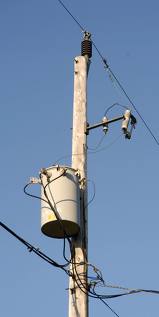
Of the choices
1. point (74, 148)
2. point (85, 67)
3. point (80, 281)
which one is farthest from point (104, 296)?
point (85, 67)

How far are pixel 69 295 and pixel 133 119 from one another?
2532 mm

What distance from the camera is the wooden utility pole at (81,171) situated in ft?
25.3

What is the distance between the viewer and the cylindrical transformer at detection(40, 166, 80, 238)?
8.00 m

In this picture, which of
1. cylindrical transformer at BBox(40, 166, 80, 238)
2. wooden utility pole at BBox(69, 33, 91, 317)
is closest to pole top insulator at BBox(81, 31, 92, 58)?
wooden utility pole at BBox(69, 33, 91, 317)

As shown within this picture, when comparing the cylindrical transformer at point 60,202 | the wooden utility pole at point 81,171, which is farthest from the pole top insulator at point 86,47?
the cylindrical transformer at point 60,202

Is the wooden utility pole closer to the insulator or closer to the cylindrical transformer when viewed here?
the insulator

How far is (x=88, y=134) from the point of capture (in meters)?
8.91

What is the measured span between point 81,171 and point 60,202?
63 centimetres

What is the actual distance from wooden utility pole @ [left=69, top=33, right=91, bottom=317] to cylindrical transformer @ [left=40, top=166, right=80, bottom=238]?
17 cm

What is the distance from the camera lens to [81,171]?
8539 millimetres

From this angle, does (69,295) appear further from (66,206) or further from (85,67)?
(85,67)

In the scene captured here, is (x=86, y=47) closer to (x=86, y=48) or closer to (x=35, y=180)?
(x=86, y=48)

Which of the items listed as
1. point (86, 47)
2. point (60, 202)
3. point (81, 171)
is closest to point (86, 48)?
point (86, 47)

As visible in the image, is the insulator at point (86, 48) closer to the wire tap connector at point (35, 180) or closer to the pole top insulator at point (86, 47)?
the pole top insulator at point (86, 47)
